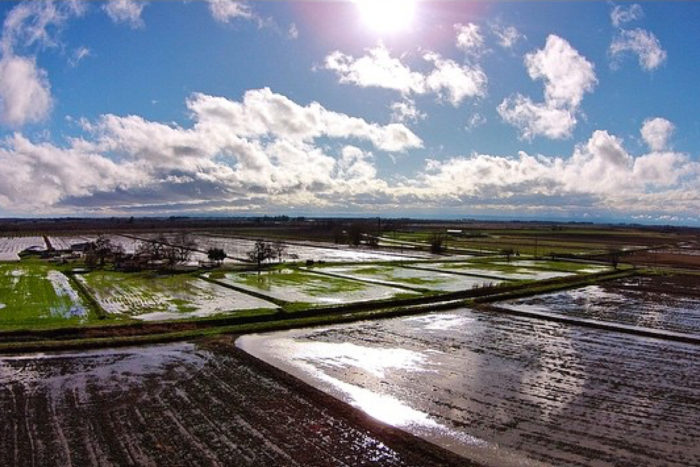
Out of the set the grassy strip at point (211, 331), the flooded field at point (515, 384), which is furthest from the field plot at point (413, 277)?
the flooded field at point (515, 384)

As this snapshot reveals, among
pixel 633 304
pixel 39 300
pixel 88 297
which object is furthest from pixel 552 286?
pixel 39 300

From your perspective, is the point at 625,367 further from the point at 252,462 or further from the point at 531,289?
the point at 531,289

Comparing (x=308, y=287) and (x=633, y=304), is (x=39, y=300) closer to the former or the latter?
(x=308, y=287)

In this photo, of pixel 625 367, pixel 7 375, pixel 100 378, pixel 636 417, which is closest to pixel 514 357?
pixel 625 367

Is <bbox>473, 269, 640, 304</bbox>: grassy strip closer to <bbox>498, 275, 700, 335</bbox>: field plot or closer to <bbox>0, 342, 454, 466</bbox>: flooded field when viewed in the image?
<bbox>498, 275, 700, 335</bbox>: field plot

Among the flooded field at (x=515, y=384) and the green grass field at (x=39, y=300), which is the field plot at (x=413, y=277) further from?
the green grass field at (x=39, y=300)
